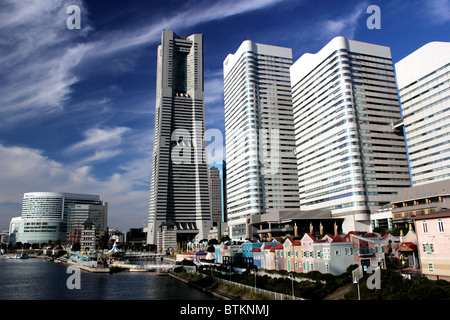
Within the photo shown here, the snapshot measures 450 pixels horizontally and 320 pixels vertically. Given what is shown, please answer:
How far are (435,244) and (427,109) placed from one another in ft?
335

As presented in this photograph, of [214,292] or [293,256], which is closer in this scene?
[214,292]

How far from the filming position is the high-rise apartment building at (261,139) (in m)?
178

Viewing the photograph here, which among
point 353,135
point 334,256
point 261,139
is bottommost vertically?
Answer: point 334,256

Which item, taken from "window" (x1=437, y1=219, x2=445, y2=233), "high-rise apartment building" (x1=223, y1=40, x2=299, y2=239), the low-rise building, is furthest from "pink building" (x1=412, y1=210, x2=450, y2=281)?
"high-rise apartment building" (x1=223, y1=40, x2=299, y2=239)

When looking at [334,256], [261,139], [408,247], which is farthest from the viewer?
[261,139]

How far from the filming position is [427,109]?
411 ft

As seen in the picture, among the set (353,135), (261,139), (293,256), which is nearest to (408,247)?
(293,256)

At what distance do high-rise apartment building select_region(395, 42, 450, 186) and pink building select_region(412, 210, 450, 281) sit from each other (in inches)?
3521

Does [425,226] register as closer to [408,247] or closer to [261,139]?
[408,247]

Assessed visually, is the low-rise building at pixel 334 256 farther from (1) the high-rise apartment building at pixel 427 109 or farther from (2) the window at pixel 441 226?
(1) the high-rise apartment building at pixel 427 109

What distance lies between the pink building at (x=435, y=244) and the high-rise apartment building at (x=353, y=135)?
85.8 metres

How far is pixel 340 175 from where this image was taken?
13638 cm
